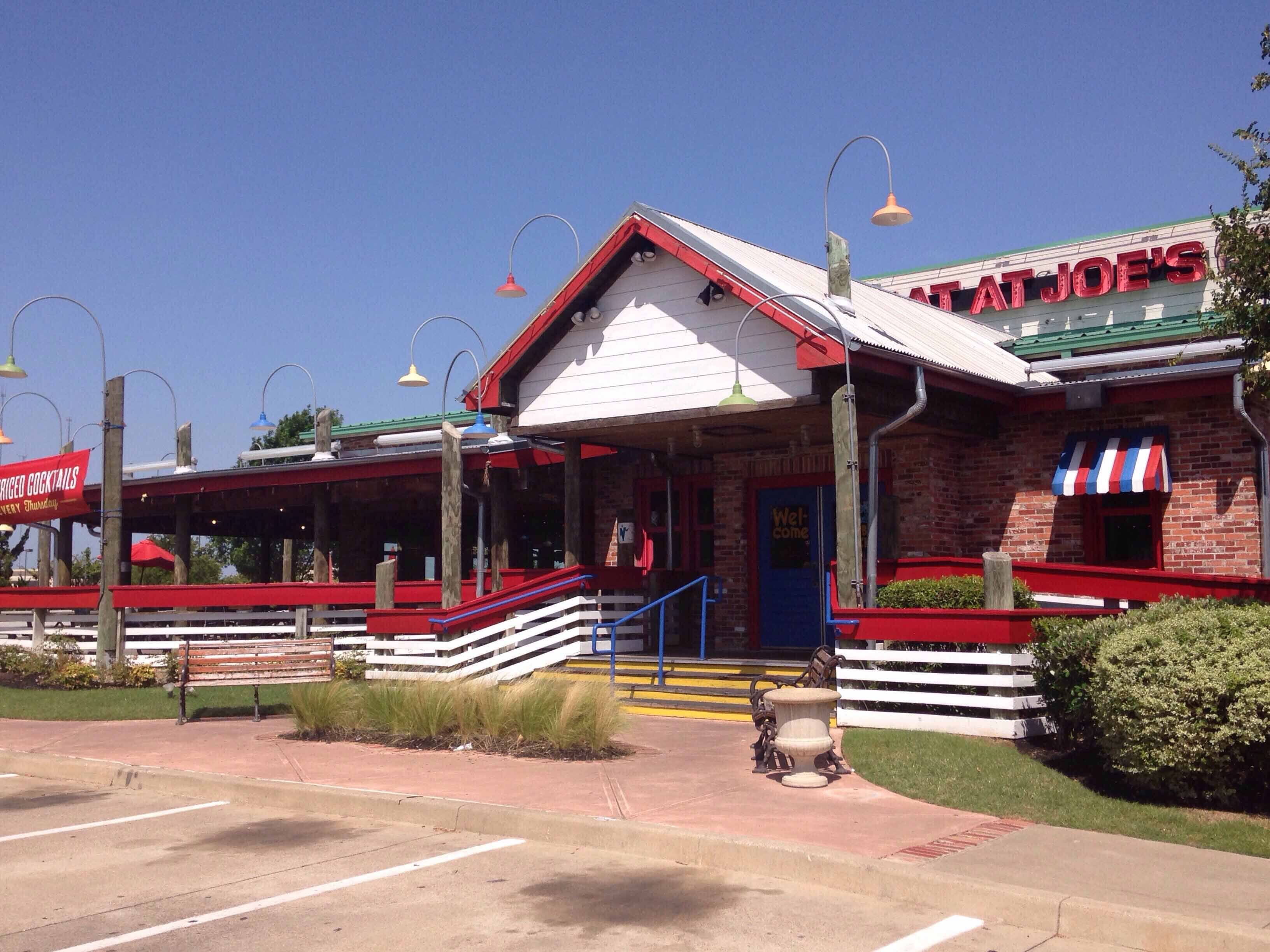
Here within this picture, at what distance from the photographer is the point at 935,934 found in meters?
5.78

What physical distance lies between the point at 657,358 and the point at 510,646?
14.7 ft

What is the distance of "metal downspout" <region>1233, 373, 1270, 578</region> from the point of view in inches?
516

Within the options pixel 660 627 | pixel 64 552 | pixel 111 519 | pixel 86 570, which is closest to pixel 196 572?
pixel 86 570

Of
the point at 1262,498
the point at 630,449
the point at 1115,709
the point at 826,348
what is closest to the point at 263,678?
the point at 630,449

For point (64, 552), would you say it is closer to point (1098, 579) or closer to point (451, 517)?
point (451, 517)

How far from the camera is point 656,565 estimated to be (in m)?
18.8

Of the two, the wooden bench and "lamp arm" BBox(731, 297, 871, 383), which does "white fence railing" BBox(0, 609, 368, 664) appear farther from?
"lamp arm" BBox(731, 297, 871, 383)

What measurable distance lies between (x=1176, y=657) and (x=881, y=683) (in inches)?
148

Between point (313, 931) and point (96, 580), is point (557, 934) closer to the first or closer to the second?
point (313, 931)

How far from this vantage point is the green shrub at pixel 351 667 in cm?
1812

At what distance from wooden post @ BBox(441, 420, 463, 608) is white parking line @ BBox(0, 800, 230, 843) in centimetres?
672

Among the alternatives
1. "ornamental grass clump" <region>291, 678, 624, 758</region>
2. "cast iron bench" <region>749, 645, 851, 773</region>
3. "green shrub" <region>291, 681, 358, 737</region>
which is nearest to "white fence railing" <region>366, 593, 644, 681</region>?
"ornamental grass clump" <region>291, 678, 624, 758</region>

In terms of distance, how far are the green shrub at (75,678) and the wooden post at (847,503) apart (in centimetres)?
1188

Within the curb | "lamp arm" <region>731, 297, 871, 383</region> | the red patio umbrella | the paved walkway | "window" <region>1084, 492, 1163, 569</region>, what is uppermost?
"lamp arm" <region>731, 297, 871, 383</region>
